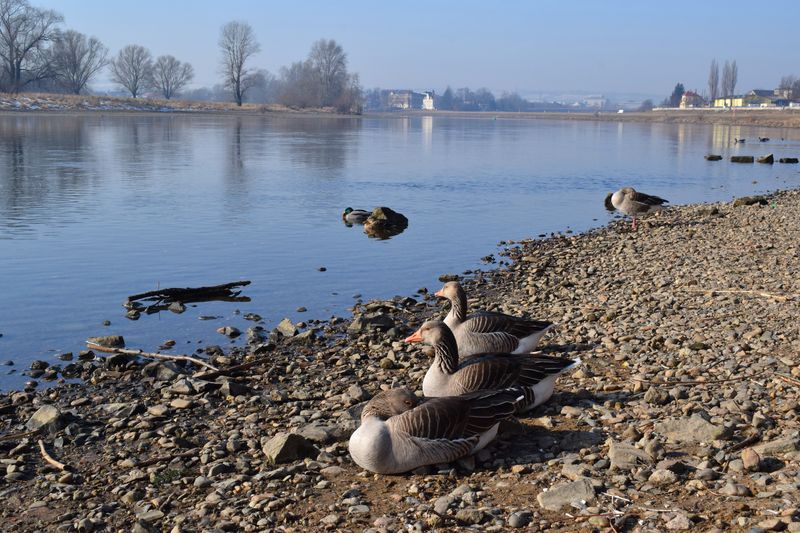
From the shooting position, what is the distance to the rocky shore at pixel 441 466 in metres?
5.56

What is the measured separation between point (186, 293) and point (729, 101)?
188665 mm

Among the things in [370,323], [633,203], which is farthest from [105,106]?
[370,323]

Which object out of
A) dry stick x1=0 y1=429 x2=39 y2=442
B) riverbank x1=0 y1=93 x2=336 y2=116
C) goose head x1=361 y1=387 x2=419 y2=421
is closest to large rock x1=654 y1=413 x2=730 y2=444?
goose head x1=361 y1=387 x2=419 y2=421

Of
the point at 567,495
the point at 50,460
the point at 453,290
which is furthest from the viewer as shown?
the point at 453,290

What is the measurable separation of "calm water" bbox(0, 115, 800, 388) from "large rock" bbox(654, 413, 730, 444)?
686cm

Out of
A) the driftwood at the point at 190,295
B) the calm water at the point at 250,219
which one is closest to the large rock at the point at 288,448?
the calm water at the point at 250,219

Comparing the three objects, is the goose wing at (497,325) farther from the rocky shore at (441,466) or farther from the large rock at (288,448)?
the large rock at (288,448)

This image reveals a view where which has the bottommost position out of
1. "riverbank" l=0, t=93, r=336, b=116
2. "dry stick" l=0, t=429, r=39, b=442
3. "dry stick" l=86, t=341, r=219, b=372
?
"dry stick" l=0, t=429, r=39, b=442

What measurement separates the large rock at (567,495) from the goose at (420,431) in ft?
2.88

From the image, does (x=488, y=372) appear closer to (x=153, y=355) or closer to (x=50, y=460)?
(x=50, y=460)

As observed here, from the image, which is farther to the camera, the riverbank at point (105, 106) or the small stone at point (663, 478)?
the riverbank at point (105, 106)

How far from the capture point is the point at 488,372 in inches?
287

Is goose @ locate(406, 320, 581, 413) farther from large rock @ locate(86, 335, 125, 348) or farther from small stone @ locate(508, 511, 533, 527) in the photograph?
large rock @ locate(86, 335, 125, 348)

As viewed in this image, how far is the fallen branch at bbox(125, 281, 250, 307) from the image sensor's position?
13.5 meters
